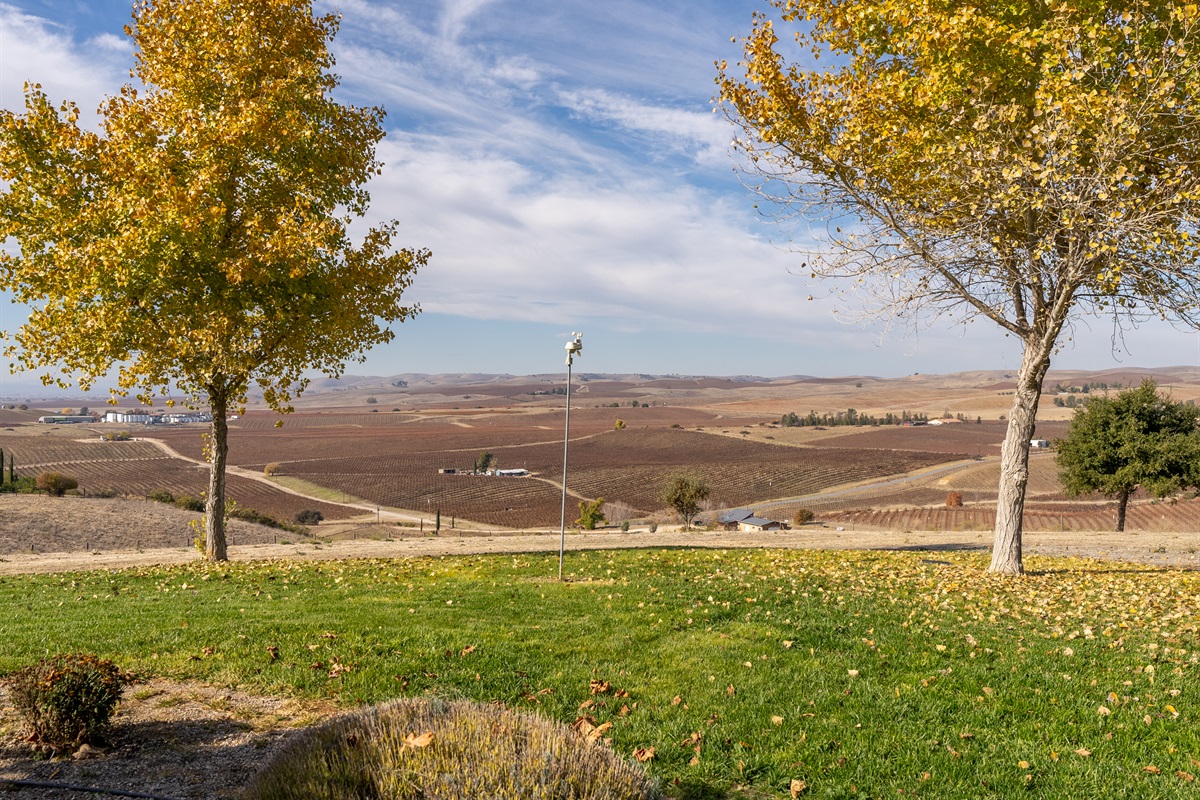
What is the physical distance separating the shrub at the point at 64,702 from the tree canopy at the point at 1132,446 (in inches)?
1631

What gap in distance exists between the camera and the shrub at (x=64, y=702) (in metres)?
6.08

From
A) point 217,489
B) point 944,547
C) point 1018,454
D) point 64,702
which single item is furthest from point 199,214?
point 944,547

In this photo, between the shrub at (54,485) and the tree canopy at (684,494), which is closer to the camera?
the shrub at (54,485)

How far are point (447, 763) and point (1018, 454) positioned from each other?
1399cm

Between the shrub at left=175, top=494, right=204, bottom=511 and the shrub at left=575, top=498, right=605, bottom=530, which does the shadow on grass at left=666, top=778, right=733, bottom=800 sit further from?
the shrub at left=175, top=494, right=204, bottom=511

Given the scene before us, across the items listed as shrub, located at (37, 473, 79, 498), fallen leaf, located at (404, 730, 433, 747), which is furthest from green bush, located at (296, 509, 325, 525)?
fallen leaf, located at (404, 730, 433, 747)

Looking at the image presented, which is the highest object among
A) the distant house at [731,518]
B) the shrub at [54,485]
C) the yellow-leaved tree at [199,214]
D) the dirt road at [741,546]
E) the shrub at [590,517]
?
the yellow-leaved tree at [199,214]

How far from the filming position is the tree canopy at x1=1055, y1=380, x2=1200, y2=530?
3466cm

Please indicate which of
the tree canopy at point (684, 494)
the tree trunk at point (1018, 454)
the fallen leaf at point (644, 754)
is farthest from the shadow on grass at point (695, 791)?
the tree canopy at point (684, 494)

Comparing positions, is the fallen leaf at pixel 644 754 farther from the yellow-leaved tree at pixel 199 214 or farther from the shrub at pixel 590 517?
the shrub at pixel 590 517

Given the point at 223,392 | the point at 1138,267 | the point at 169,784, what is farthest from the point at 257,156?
the point at 1138,267

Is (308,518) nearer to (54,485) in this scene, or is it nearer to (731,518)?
(54,485)

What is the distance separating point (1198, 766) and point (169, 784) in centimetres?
792

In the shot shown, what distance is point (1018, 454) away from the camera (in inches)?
580
